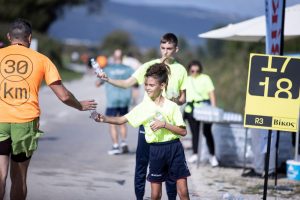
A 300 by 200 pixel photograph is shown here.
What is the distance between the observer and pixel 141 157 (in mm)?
Answer: 9023

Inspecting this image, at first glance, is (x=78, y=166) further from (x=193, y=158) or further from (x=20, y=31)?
(x=20, y=31)

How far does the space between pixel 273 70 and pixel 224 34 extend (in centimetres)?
375

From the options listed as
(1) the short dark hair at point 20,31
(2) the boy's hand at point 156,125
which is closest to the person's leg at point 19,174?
(1) the short dark hair at point 20,31

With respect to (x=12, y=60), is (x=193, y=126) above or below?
below

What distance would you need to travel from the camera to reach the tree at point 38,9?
60.3m

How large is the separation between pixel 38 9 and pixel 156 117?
59508 millimetres

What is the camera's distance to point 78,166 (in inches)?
516

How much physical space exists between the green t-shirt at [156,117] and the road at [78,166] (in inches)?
86.4

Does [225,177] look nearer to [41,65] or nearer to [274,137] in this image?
[274,137]

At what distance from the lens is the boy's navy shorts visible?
8.02m

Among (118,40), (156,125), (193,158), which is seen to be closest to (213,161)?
(193,158)

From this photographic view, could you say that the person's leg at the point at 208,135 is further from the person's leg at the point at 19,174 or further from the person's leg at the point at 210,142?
the person's leg at the point at 19,174

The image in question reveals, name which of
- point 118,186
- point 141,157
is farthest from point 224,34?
point 141,157

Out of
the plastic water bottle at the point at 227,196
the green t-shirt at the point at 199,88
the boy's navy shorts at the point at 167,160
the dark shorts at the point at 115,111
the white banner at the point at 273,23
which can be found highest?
the white banner at the point at 273,23
